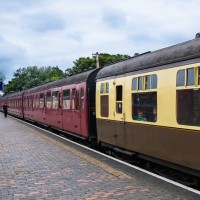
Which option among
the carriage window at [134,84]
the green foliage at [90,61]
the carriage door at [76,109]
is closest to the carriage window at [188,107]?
the carriage window at [134,84]

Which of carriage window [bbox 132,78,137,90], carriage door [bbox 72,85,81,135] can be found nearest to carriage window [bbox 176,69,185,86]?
carriage window [bbox 132,78,137,90]

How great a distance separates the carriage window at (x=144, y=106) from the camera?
9.06m

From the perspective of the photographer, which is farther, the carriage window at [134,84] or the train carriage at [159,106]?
the carriage window at [134,84]

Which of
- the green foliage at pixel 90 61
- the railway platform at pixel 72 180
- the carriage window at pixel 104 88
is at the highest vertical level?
the green foliage at pixel 90 61

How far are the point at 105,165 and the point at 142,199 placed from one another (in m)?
3.61

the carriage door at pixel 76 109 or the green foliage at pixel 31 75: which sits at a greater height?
the green foliage at pixel 31 75

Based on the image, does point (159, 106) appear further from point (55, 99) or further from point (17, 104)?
point (17, 104)

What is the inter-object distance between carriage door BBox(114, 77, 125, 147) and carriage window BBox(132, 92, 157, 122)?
2.71ft

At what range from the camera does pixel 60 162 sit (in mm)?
11273

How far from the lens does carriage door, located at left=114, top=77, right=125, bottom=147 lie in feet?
36.3

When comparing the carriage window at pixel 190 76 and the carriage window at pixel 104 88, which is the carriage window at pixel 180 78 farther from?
the carriage window at pixel 104 88

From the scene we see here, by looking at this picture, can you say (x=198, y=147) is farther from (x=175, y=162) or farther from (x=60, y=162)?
(x=60, y=162)

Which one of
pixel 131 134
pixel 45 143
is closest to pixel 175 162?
pixel 131 134

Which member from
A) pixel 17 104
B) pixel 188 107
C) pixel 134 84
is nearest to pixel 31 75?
pixel 17 104
